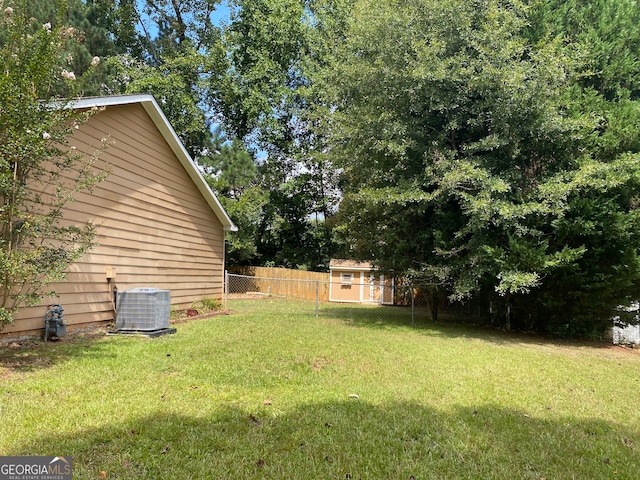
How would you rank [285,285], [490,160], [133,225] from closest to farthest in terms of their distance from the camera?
[133,225] → [490,160] → [285,285]

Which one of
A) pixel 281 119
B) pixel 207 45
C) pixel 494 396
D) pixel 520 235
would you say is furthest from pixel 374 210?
pixel 207 45

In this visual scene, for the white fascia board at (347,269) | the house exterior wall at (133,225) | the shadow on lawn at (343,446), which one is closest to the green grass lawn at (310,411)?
the shadow on lawn at (343,446)

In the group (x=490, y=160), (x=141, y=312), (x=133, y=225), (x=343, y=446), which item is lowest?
(x=343, y=446)

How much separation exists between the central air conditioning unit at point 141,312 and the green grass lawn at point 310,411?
845mm

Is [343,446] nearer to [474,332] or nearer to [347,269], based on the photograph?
[474,332]

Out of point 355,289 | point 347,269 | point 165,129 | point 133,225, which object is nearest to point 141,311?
point 133,225

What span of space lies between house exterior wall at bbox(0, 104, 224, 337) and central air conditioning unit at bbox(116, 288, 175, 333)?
0.63 metres

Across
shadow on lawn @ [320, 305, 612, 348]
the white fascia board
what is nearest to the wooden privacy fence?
the white fascia board

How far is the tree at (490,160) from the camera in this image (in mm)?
8820

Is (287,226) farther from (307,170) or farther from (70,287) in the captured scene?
(70,287)

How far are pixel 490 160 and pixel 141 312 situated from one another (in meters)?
8.47

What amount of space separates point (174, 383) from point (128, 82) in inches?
872

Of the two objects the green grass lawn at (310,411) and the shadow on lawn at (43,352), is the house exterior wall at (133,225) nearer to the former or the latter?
the shadow on lawn at (43,352)

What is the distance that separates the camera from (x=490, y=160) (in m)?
10.0
